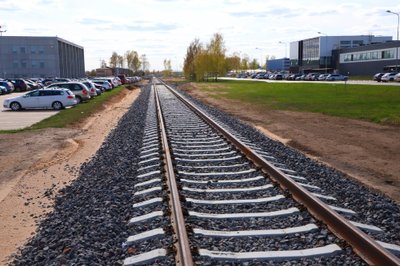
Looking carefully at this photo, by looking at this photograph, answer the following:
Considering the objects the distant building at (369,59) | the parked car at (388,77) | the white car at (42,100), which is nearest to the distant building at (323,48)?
the distant building at (369,59)

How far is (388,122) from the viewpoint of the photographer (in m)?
20.1

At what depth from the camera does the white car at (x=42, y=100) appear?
31312mm

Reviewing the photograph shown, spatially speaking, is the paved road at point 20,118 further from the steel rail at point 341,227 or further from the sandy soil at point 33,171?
the steel rail at point 341,227

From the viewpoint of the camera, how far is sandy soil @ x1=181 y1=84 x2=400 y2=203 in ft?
33.6

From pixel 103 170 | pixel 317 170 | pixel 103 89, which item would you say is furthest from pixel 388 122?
pixel 103 89

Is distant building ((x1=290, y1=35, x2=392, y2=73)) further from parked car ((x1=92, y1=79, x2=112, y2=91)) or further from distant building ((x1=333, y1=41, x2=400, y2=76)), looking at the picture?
parked car ((x1=92, y1=79, x2=112, y2=91))

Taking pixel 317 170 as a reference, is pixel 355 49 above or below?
above

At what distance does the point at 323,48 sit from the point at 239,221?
493 feet

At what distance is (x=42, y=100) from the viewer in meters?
31.8

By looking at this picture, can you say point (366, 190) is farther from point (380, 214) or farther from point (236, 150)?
point (236, 150)

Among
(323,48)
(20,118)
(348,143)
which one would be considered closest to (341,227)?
(348,143)

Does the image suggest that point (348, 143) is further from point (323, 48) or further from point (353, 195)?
point (323, 48)

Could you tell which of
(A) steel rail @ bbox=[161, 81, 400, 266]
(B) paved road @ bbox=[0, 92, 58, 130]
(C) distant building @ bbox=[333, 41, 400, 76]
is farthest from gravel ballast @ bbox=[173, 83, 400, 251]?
(C) distant building @ bbox=[333, 41, 400, 76]

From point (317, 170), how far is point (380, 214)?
329 cm
